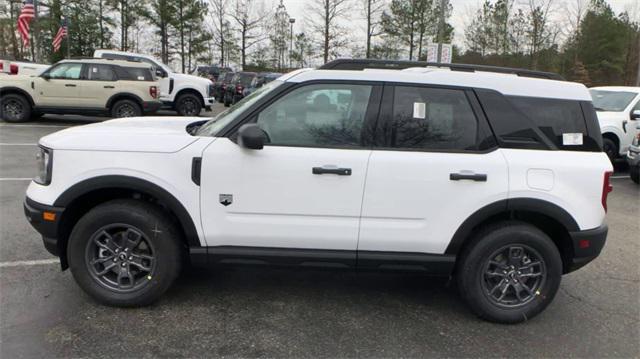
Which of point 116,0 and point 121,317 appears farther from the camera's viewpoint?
point 116,0

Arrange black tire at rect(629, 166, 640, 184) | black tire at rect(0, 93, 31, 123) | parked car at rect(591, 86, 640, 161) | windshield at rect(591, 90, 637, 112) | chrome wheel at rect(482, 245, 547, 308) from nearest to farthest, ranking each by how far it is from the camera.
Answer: chrome wheel at rect(482, 245, 547, 308) → black tire at rect(629, 166, 640, 184) → parked car at rect(591, 86, 640, 161) → windshield at rect(591, 90, 637, 112) → black tire at rect(0, 93, 31, 123)

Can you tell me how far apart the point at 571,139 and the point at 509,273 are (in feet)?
3.51

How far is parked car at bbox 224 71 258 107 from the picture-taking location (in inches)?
900

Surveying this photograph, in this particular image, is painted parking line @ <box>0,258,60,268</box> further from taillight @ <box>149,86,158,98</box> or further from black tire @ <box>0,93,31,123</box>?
black tire @ <box>0,93,31,123</box>

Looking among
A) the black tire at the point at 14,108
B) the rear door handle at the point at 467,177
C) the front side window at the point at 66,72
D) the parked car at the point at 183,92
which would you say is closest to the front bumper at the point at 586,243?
the rear door handle at the point at 467,177

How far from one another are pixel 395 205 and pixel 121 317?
208 cm

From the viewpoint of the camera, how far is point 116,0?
121ft

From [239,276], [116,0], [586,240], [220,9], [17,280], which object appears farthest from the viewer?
[220,9]

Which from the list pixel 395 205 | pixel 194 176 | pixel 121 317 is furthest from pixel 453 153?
pixel 121 317

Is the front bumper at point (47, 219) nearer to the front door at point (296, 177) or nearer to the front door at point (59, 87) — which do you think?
the front door at point (296, 177)

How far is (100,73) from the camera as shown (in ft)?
46.8

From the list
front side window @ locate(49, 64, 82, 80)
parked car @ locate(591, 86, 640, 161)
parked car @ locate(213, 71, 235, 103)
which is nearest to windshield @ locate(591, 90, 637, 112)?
parked car @ locate(591, 86, 640, 161)

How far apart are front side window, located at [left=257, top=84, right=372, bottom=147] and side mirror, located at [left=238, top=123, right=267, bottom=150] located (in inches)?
6.3

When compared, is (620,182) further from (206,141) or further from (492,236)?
(206,141)
